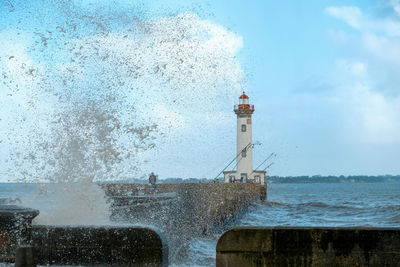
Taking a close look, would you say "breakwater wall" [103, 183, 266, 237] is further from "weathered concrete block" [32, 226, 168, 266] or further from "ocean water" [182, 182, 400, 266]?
"weathered concrete block" [32, 226, 168, 266]

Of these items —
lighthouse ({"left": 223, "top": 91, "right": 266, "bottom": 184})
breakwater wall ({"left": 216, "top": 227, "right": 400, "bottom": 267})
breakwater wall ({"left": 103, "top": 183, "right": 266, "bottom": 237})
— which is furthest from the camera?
lighthouse ({"left": 223, "top": 91, "right": 266, "bottom": 184})

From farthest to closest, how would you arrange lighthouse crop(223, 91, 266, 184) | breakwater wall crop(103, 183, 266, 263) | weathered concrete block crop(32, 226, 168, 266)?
1. lighthouse crop(223, 91, 266, 184)
2. breakwater wall crop(103, 183, 266, 263)
3. weathered concrete block crop(32, 226, 168, 266)

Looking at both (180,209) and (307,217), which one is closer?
(180,209)

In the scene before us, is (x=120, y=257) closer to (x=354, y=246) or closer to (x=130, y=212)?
(x=354, y=246)

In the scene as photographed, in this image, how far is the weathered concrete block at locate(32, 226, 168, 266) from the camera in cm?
502

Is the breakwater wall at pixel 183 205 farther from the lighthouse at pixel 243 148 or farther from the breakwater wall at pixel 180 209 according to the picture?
the lighthouse at pixel 243 148

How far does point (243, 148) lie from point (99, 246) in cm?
3699

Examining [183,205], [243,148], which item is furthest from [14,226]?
[243,148]

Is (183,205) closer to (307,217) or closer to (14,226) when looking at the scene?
A: (14,226)

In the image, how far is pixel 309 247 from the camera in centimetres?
460

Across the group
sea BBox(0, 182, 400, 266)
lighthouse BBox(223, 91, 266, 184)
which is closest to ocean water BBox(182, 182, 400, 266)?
sea BBox(0, 182, 400, 266)

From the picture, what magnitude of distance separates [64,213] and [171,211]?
472 cm

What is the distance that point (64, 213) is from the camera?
7.61 meters

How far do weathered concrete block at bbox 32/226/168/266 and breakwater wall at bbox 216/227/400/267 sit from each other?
793mm
